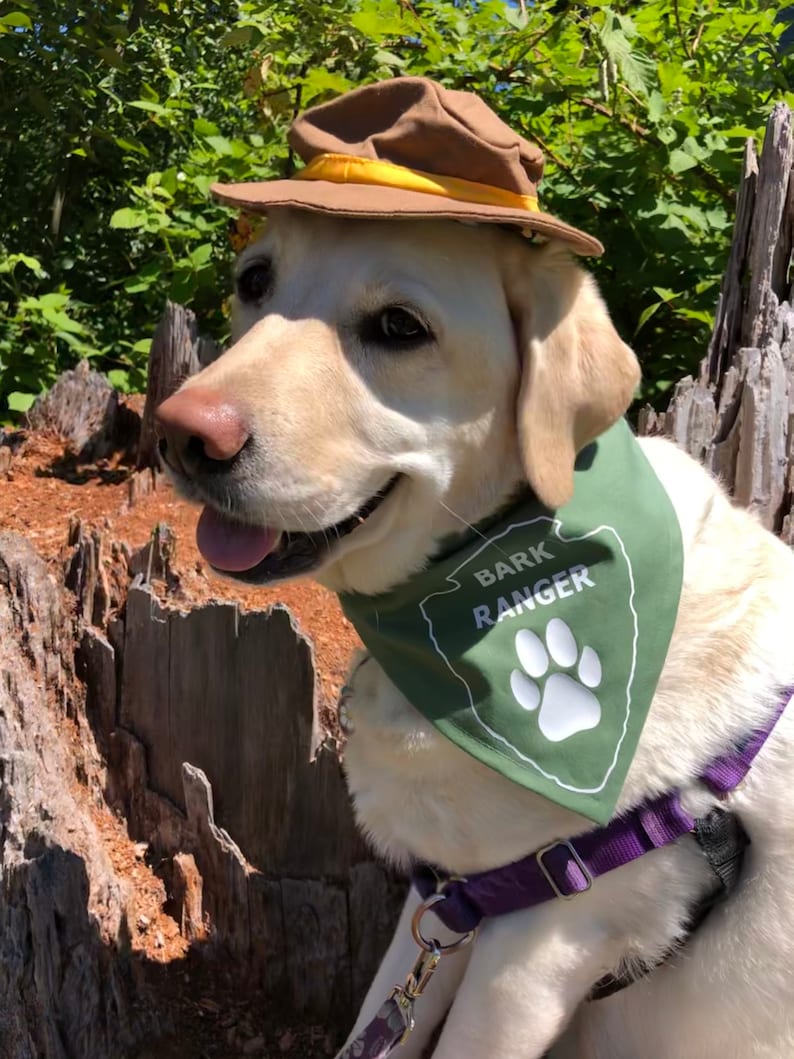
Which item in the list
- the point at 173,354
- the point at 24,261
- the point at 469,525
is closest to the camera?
the point at 469,525

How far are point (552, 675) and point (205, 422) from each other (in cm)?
70

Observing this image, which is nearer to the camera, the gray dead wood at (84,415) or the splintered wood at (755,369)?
the splintered wood at (755,369)

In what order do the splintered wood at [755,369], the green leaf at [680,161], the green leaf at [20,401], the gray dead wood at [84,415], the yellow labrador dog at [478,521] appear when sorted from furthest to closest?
1. the green leaf at [20,401]
2. the gray dead wood at [84,415]
3. the green leaf at [680,161]
4. the splintered wood at [755,369]
5. the yellow labrador dog at [478,521]

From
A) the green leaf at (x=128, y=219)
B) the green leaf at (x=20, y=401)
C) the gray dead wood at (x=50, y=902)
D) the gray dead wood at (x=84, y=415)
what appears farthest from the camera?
the green leaf at (x=20, y=401)

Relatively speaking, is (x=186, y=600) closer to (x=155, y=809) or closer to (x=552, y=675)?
(x=155, y=809)

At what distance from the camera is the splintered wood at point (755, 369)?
2873 millimetres

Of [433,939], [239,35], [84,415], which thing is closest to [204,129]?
[239,35]

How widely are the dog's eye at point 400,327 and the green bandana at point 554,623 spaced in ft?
1.06

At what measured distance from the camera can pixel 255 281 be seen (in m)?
1.81

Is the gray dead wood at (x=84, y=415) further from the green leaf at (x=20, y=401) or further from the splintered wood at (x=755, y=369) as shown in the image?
the splintered wood at (x=755, y=369)

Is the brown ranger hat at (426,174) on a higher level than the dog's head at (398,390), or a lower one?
higher

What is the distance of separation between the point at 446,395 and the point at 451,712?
51 centimetres

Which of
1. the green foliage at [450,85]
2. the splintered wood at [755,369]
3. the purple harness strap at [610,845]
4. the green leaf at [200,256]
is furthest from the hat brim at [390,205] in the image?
the green leaf at [200,256]

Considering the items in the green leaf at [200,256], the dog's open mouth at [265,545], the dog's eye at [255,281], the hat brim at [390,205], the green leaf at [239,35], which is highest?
the hat brim at [390,205]
